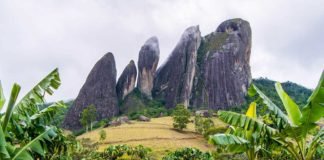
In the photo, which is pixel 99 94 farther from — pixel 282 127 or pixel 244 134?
pixel 282 127

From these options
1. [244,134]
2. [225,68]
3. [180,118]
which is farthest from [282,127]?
[225,68]

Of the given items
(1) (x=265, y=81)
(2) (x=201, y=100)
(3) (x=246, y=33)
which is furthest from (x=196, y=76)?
(1) (x=265, y=81)

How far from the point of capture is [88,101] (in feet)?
253

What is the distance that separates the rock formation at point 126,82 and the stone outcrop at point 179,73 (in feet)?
19.4

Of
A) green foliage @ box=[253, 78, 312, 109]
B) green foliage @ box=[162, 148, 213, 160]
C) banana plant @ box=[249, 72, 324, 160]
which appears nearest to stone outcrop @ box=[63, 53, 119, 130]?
green foliage @ box=[253, 78, 312, 109]

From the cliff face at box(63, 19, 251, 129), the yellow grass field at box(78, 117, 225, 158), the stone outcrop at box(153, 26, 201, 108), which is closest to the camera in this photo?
the yellow grass field at box(78, 117, 225, 158)

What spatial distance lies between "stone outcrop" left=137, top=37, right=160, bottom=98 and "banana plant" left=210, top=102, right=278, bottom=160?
237ft

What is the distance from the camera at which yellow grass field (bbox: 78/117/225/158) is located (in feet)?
150

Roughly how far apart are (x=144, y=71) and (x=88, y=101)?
510 inches

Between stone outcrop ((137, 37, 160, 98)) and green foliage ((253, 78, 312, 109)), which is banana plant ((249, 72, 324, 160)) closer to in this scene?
stone outcrop ((137, 37, 160, 98))

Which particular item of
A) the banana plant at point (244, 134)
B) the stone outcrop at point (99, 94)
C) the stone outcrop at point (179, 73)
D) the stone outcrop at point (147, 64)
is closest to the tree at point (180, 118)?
the stone outcrop at point (99, 94)

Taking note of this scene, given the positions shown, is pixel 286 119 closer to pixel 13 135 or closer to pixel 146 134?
pixel 13 135

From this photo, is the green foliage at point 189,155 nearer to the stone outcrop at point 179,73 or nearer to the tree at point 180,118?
the tree at point 180,118

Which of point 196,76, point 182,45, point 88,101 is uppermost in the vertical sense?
point 182,45
